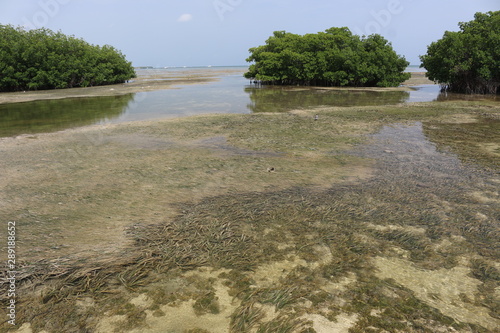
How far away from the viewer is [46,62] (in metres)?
39.6

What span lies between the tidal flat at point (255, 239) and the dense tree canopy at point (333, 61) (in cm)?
3350

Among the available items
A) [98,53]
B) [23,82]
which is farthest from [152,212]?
[98,53]

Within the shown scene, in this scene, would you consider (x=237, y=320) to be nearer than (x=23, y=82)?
Yes

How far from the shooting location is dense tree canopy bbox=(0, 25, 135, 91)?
122 ft

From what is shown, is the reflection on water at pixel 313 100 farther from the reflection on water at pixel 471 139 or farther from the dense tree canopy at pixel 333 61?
the dense tree canopy at pixel 333 61

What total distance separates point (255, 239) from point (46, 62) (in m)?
45.7

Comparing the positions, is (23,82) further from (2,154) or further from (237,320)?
(237,320)

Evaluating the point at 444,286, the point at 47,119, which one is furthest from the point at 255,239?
the point at 47,119

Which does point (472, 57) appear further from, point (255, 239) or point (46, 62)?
point (46, 62)

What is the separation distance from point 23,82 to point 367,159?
45.1 m

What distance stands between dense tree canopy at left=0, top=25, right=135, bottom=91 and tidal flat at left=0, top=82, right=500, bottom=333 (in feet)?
119

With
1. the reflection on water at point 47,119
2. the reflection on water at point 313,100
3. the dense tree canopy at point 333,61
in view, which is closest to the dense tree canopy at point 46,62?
the reflection on water at point 47,119

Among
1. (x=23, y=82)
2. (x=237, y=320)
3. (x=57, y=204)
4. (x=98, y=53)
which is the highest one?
(x=98, y=53)

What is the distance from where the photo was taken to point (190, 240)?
15.0 feet
